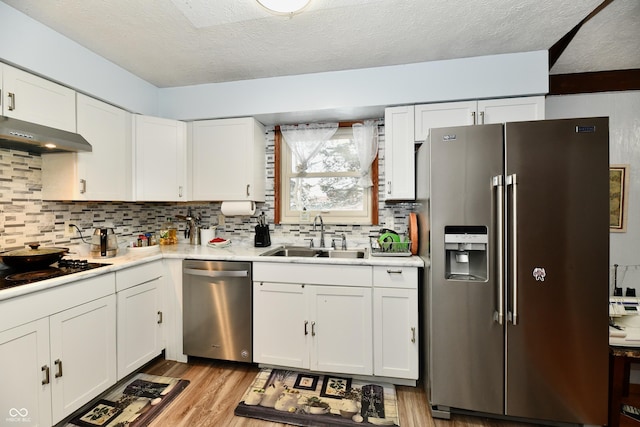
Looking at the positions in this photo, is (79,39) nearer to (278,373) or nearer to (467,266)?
(278,373)

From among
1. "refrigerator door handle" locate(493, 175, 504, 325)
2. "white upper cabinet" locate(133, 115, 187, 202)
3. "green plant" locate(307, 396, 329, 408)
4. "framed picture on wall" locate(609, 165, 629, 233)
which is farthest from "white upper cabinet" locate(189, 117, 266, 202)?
"framed picture on wall" locate(609, 165, 629, 233)

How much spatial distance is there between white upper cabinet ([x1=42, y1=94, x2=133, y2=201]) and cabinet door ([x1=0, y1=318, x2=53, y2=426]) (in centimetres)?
98

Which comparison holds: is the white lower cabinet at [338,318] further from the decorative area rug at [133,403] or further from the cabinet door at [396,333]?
the decorative area rug at [133,403]

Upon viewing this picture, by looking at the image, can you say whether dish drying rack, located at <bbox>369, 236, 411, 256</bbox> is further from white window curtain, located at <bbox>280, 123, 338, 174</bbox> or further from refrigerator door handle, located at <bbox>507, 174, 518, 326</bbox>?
white window curtain, located at <bbox>280, 123, 338, 174</bbox>

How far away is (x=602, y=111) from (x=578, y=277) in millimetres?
1723

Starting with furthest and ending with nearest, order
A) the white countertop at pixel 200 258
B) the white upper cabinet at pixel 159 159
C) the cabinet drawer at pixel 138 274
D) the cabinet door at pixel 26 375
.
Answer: the white upper cabinet at pixel 159 159 → the cabinet drawer at pixel 138 274 → the white countertop at pixel 200 258 → the cabinet door at pixel 26 375

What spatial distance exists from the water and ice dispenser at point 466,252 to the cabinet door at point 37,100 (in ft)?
8.71

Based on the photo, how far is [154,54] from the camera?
216 cm

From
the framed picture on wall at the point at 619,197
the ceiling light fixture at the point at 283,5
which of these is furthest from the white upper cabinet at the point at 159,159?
the framed picture on wall at the point at 619,197

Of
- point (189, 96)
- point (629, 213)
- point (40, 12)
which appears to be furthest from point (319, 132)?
point (629, 213)

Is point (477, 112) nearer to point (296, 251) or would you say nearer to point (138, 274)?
point (296, 251)

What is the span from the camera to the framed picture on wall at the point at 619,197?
231 cm

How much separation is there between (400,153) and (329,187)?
2.69ft

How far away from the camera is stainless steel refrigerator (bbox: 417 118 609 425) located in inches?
61.9
